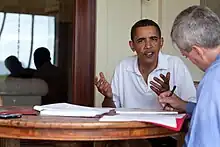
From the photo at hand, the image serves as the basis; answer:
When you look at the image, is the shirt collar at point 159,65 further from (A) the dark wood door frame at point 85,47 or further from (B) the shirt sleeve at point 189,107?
(A) the dark wood door frame at point 85,47

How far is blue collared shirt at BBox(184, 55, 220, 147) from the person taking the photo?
4.90 feet

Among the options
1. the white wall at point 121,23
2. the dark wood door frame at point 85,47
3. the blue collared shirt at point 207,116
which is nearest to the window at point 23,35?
the dark wood door frame at point 85,47

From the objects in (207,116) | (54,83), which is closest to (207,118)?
(207,116)

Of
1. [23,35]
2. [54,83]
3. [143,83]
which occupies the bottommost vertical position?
[54,83]

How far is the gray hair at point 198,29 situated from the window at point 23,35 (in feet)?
11.0

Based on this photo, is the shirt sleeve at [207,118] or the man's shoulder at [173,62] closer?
the shirt sleeve at [207,118]

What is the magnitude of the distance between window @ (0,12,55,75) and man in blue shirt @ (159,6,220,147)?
11.0 ft

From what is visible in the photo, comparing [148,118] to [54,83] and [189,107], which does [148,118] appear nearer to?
[189,107]

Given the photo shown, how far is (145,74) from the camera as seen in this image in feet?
8.96

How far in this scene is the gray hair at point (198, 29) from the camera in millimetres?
1624

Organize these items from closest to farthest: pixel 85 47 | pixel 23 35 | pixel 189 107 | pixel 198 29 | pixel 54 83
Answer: pixel 198 29, pixel 189 107, pixel 85 47, pixel 54 83, pixel 23 35

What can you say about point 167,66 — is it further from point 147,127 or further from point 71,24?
point 71,24

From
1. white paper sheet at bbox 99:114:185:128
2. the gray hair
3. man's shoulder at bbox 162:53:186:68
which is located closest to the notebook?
white paper sheet at bbox 99:114:185:128

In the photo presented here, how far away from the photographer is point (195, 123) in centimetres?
154
